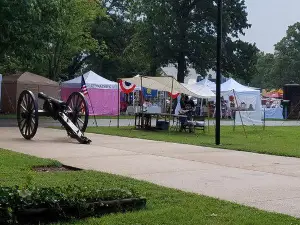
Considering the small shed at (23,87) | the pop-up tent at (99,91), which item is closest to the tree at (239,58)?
the pop-up tent at (99,91)

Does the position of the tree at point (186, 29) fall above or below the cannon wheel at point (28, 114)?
above

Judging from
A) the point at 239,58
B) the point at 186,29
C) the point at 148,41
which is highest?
the point at 186,29

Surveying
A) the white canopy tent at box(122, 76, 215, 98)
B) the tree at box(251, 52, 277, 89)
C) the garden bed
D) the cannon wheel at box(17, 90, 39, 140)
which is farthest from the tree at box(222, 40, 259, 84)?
the garden bed

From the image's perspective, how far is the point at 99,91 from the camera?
37562 mm

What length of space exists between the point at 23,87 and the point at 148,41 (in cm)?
1699

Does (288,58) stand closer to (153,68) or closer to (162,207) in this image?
(153,68)

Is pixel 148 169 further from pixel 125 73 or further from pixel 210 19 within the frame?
pixel 125 73

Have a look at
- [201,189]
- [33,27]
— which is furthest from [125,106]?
[201,189]

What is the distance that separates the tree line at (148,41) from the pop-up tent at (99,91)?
2817mm

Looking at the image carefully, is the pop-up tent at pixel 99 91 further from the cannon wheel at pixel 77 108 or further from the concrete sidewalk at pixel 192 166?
the concrete sidewalk at pixel 192 166

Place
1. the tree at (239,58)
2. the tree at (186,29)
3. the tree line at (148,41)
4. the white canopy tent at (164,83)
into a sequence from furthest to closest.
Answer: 1. the tree at (239,58)
2. the tree at (186,29)
3. the tree line at (148,41)
4. the white canopy tent at (164,83)

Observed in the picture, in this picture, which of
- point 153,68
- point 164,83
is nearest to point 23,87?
point 164,83

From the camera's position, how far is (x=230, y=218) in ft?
21.9

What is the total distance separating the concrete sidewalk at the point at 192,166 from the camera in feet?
28.5
